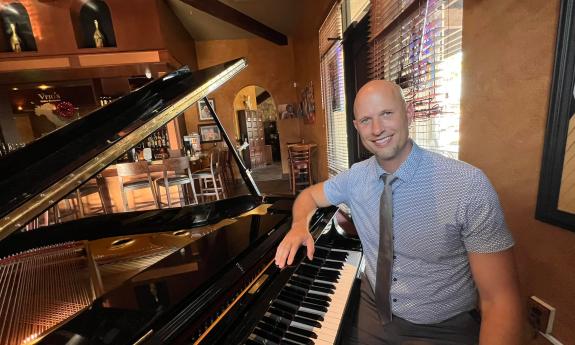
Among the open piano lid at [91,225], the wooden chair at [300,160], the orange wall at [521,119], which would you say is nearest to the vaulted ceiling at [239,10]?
the wooden chair at [300,160]

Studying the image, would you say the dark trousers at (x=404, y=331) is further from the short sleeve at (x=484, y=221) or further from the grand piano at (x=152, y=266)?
the short sleeve at (x=484, y=221)

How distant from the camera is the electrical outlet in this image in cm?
96

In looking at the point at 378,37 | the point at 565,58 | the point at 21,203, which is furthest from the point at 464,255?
the point at 378,37

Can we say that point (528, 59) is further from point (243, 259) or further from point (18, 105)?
point (18, 105)

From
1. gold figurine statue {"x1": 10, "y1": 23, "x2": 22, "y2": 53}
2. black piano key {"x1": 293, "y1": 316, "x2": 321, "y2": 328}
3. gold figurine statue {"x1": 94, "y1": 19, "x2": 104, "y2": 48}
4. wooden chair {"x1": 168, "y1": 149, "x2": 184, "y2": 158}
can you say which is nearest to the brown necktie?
black piano key {"x1": 293, "y1": 316, "x2": 321, "y2": 328}

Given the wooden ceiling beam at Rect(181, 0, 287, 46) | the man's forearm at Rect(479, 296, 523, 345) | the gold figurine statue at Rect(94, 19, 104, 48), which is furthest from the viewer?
the wooden ceiling beam at Rect(181, 0, 287, 46)

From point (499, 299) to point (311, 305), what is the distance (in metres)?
0.62

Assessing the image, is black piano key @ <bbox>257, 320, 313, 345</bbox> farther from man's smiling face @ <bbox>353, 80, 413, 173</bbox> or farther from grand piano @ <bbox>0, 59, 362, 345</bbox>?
man's smiling face @ <bbox>353, 80, 413, 173</bbox>

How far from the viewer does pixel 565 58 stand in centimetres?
81

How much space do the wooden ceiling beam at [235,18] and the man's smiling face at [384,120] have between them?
18.9ft

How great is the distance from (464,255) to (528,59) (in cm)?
75

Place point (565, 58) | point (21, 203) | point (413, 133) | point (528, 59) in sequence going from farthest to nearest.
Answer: point (413, 133) < point (528, 59) < point (565, 58) < point (21, 203)

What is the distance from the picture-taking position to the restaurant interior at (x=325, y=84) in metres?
0.92

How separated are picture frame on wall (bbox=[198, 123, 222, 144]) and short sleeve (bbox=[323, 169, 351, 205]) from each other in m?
6.75
